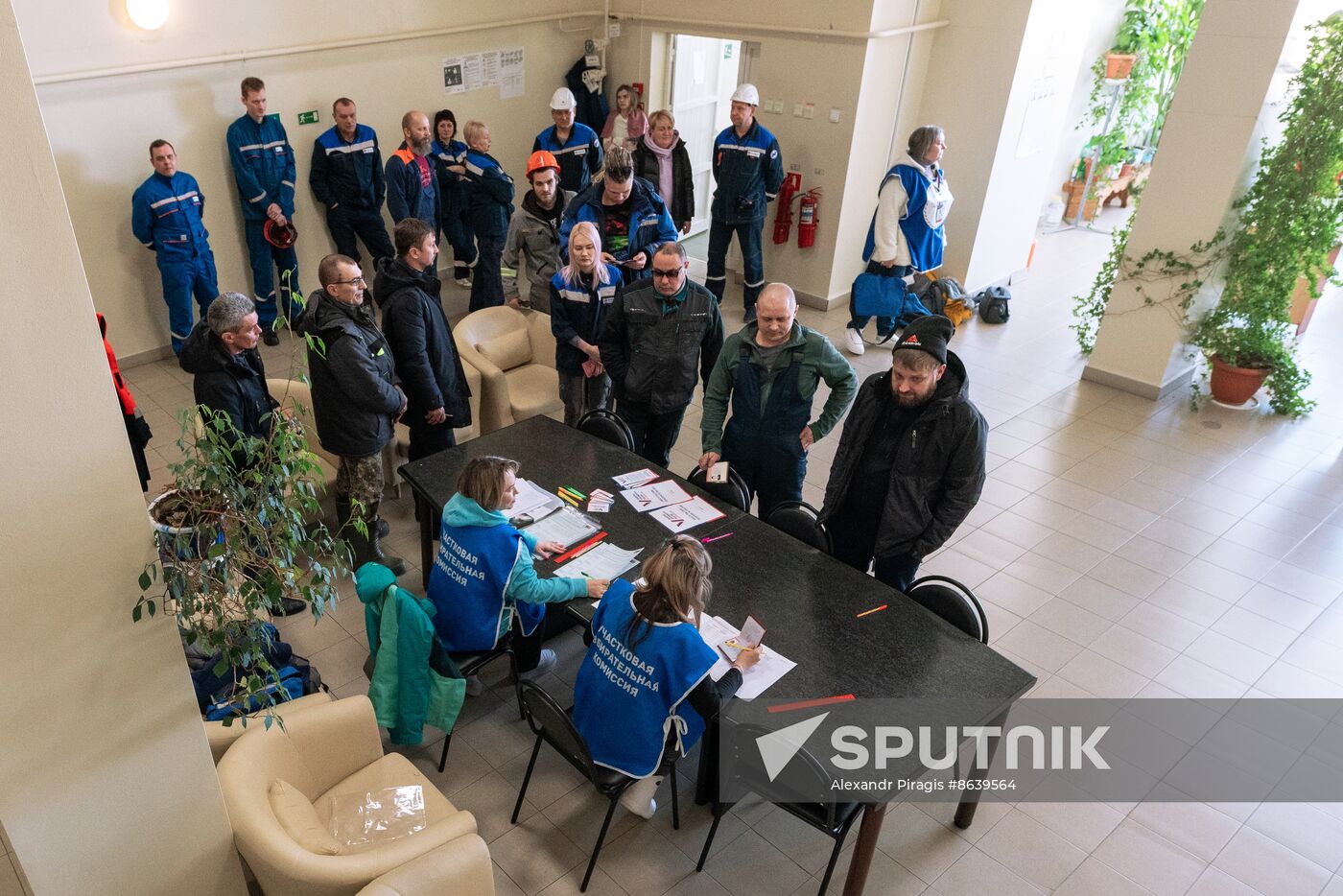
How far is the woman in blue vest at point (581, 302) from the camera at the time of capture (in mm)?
5309

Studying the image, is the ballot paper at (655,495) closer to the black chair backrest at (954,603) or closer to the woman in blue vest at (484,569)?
the woman in blue vest at (484,569)

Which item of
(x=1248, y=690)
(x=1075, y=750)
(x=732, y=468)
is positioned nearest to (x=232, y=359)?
(x=732, y=468)

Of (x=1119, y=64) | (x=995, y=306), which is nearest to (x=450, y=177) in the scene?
(x=995, y=306)

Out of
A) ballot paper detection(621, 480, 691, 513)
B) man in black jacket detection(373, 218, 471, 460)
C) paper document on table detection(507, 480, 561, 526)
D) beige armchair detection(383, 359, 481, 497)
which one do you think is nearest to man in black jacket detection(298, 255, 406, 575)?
man in black jacket detection(373, 218, 471, 460)

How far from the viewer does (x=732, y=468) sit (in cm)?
472

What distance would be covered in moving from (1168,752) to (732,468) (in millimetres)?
2387

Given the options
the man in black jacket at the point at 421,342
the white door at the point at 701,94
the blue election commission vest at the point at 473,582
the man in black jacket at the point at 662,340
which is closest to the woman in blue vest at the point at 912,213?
the white door at the point at 701,94

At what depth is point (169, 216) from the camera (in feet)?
21.9

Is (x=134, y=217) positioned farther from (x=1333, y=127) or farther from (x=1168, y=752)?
(x=1333, y=127)

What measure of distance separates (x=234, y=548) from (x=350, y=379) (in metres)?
1.75

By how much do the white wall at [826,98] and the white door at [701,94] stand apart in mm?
540

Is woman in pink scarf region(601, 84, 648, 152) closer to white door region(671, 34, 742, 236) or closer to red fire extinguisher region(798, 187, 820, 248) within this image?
white door region(671, 34, 742, 236)

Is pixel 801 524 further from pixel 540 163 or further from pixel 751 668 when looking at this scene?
pixel 540 163

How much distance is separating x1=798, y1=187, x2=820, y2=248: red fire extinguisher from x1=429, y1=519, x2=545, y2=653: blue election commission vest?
5.51m
